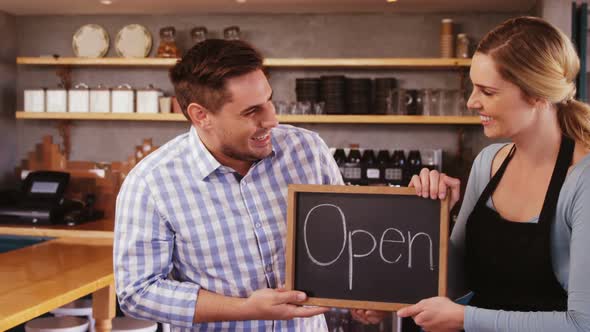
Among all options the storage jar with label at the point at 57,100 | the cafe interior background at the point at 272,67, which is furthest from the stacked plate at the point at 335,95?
the storage jar with label at the point at 57,100

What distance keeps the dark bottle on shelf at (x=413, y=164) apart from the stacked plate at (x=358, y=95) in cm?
46

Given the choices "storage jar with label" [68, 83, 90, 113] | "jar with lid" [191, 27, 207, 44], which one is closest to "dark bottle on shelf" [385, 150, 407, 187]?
"jar with lid" [191, 27, 207, 44]

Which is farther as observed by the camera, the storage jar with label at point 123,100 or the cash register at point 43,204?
the storage jar with label at point 123,100

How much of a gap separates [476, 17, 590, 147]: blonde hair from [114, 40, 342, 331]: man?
56cm

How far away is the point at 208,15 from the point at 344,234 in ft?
13.5

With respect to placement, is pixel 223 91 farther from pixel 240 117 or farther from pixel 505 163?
pixel 505 163

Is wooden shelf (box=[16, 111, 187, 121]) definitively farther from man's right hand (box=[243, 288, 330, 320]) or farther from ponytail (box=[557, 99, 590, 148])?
ponytail (box=[557, 99, 590, 148])

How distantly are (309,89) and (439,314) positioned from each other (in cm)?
367

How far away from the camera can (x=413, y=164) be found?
4.97 m

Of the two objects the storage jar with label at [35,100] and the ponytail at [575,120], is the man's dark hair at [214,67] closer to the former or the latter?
the ponytail at [575,120]

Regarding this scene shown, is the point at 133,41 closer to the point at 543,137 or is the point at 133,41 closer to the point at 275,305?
the point at 275,305

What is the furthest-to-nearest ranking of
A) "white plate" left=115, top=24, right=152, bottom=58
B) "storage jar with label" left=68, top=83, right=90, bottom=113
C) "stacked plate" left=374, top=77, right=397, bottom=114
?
"white plate" left=115, top=24, right=152, bottom=58 < "storage jar with label" left=68, top=83, right=90, bottom=113 < "stacked plate" left=374, top=77, right=397, bottom=114

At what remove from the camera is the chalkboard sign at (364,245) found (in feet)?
5.23

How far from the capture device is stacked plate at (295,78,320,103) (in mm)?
5051
